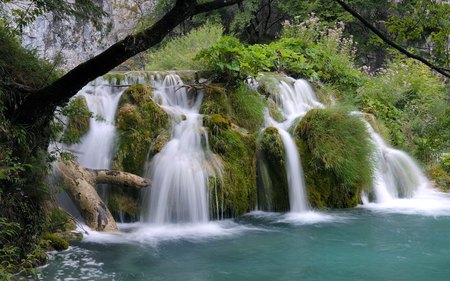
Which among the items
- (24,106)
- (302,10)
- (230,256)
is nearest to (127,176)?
(230,256)

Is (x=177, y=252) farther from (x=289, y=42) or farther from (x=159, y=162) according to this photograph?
(x=289, y=42)

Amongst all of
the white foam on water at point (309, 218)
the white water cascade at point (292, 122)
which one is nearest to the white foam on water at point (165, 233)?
the white foam on water at point (309, 218)

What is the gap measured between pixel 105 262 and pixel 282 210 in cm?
370

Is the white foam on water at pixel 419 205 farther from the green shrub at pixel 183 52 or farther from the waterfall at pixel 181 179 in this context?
the green shrub at pixel 183 52

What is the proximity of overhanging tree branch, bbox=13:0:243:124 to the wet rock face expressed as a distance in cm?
1929

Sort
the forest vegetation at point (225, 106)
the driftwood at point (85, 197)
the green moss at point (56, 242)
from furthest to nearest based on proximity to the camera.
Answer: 1. the driftwood at point (85, 197)
2. the green moss at point (56, 242)
3. the forest vegetation at point (225, 106)

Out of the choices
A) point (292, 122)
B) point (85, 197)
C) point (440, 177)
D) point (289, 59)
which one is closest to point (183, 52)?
point (289, 59)

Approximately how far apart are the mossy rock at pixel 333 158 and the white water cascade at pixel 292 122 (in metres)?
0.16

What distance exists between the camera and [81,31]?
24.4m

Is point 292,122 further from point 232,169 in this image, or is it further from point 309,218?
point 309,218

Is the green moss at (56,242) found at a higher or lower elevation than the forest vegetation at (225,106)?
lower

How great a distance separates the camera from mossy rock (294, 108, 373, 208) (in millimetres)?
8055

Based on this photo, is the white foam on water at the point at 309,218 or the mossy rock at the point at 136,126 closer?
the white foam on water at the point at 309,218

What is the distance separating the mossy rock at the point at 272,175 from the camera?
7.90 metres
